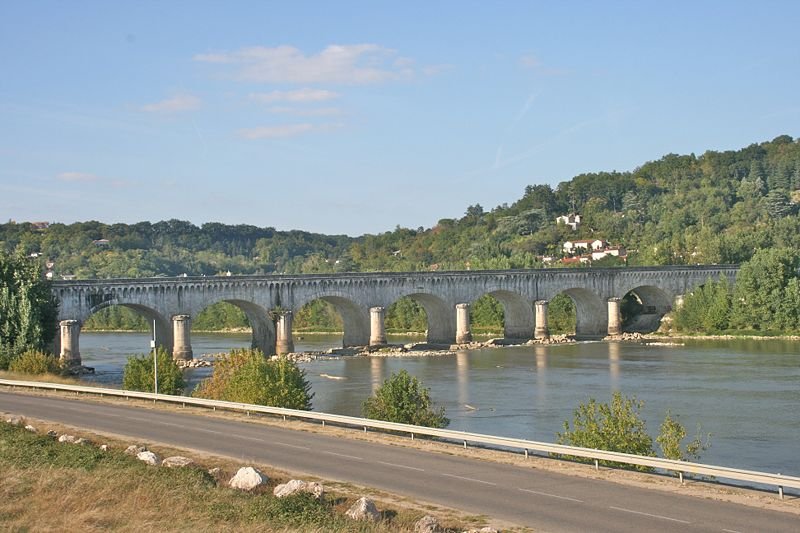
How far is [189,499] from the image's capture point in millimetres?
21094

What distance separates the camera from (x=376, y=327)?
84.2 metres

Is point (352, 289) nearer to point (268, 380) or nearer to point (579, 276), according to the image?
point (579, 276)

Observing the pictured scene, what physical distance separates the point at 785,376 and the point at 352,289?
115ft

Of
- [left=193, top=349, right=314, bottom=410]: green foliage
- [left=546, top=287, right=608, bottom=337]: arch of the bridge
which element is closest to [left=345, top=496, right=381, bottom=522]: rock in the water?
[left=193, top=349, right=314, bottom=410]: green foliage

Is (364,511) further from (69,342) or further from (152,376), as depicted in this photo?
(69,342)

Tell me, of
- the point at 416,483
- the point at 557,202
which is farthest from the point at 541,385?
the point at 557,202

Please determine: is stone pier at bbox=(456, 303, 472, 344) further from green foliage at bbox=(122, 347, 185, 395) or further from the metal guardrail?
the metal guardrail

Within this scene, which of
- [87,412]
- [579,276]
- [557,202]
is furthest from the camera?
[557,202]

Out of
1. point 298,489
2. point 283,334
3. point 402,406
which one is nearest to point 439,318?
point 283,334

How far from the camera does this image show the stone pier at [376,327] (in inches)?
3312

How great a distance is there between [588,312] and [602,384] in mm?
42879

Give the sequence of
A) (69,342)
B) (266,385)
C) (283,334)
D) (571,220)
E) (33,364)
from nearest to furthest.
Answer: (266,385) < (33,364) < (69,342) < (283,334) < (571,220)

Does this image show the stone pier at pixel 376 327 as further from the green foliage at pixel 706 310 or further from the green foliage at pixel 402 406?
A: the green foliage at pixel 402 406

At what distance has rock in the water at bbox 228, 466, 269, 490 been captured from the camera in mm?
22469
